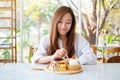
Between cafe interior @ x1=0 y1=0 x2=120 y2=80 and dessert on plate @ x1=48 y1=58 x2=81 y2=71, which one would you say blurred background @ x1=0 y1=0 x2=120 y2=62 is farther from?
dessert on plate @ x1=48 y1=58 x2=81 y2=71

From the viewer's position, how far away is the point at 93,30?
4.60m

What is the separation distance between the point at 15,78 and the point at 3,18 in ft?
11.0

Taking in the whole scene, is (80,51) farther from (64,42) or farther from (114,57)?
(114,57)

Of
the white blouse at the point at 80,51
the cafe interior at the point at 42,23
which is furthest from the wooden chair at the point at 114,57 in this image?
the cafe interior at the point at 42,23

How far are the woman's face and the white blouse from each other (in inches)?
5.6

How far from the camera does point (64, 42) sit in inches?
72.0

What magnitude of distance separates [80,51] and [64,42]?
166mm

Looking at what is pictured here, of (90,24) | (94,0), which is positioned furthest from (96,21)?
(94,0)

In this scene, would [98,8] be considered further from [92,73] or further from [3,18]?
[92,73]

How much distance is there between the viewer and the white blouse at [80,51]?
1669 mm

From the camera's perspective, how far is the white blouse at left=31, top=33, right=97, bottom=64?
65.7 inches

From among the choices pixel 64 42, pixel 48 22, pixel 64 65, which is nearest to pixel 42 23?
pixel 48 22

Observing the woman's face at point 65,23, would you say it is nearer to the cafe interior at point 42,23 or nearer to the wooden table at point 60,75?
the wooden table at point 60,75

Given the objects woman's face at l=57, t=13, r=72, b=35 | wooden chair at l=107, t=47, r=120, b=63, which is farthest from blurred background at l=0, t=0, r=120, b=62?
woman's face at l=57, t=13, r=72, b=35
